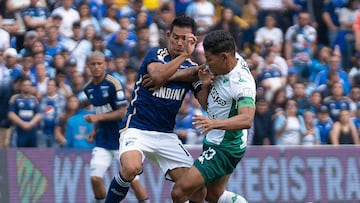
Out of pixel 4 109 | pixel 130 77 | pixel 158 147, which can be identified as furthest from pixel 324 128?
pixel 158 147

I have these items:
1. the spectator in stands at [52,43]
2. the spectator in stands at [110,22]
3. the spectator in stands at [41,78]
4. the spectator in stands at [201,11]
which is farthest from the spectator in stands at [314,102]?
the spectator in stands at [41,78]

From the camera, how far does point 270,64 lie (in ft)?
66.7

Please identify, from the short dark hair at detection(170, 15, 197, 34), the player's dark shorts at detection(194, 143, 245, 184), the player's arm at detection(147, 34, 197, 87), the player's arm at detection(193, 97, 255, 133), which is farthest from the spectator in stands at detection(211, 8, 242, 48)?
the player's arm at detection(193, 97, 255, 133)

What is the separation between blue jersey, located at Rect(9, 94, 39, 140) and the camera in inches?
676

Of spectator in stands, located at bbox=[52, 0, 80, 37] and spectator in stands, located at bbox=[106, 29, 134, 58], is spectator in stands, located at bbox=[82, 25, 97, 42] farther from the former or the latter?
spectator in stands, located at bbox=[106, 29, 134, 58]

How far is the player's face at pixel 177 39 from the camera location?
39.9 feet

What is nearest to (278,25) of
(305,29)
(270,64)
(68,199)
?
(305,29)

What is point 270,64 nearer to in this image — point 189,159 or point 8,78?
point 8,78

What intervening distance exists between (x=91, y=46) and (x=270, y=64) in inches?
131

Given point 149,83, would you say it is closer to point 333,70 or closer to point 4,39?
point 4,39

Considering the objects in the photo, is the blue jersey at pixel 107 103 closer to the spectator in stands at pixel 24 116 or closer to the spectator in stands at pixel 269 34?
the spectator in stands at pixel 24 116

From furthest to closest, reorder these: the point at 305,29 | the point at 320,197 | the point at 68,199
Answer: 1. the point at 305,29
2. the point at 320,197
3. the point at 68,199

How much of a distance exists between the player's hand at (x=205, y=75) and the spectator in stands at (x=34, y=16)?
7720 mm

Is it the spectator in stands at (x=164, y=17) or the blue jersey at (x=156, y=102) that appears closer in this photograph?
the blue jersey at (x=156, y=102)
